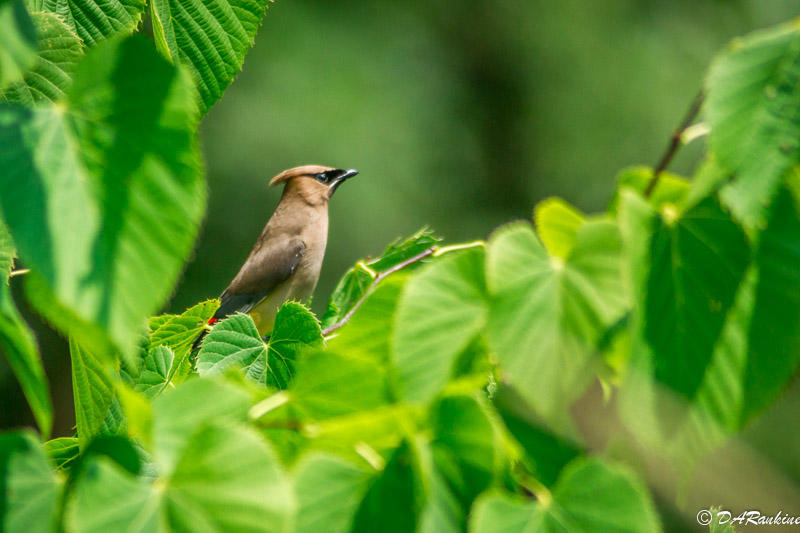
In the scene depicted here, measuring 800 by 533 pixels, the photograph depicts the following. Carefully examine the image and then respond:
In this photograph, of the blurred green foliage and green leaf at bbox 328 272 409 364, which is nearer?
green leaf at bbox 328 272 409 364

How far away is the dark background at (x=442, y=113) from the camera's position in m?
9.13

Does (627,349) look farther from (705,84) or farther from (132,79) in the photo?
(132,79)

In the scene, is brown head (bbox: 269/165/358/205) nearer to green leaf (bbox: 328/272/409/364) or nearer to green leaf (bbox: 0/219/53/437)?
green leaf (bbox: 328/272/409/364)

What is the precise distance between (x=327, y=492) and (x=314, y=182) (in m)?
3.80

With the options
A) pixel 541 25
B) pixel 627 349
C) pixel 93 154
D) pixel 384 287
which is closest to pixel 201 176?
pixel 93 154

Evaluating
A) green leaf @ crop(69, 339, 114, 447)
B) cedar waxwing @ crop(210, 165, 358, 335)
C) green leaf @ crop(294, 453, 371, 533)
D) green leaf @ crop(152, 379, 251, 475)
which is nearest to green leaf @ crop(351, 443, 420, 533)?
green leaf @ crop(294, 453, 371, 533)

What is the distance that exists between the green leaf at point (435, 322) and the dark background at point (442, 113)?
25.1 feet

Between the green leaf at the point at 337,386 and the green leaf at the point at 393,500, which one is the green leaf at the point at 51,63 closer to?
the green leaf at the point at 337,386

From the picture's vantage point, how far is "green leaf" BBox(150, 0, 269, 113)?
1.30 m

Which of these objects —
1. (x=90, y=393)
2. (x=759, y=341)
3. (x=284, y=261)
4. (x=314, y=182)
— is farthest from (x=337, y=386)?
(x=314, y=182)

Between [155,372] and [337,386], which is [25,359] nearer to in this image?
[337,386]

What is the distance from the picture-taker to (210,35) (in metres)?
1.31

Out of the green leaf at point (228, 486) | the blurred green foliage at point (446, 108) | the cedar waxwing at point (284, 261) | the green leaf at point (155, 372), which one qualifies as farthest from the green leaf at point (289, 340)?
the blurred green foliage at point (446, 108)

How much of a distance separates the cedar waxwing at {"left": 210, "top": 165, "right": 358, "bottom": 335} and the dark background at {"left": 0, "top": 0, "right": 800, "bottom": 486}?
4.10 m
